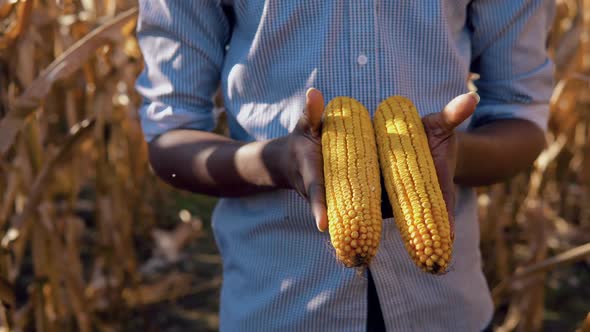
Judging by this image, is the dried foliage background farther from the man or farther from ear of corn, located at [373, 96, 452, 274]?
ear of corn, located at [373, 96, 452, 274]

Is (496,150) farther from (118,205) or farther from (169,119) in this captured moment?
(118,205)

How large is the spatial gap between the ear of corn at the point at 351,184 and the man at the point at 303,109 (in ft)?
0.42

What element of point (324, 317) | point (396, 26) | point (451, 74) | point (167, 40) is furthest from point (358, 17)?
point (324, 317)

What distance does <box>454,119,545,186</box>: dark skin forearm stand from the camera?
1220 millimetres

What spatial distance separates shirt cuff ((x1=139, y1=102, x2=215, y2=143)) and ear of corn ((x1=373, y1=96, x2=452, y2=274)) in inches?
17.1

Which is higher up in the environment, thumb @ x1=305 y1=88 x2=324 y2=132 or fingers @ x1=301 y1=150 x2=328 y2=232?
thumb @ x1=305 y1=88 x2=324 y2=132

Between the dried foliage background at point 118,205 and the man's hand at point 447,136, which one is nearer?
the man's hand at point 447,136

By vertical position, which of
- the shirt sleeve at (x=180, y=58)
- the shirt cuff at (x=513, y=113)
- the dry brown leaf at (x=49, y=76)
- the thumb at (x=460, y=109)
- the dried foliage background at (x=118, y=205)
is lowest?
the dried foliage background at (x=118, y=205)

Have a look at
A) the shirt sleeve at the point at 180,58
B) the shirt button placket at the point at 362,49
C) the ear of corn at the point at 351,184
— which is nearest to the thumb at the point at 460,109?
the ear of corn at the point at 351,184

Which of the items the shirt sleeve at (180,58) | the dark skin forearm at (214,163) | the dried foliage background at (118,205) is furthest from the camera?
the dried foliage background at (118,205)

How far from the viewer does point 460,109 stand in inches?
38.6

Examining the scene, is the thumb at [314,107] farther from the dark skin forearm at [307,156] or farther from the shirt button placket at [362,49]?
the shirt button placket at [362,49]

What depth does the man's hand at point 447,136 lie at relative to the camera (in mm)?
977

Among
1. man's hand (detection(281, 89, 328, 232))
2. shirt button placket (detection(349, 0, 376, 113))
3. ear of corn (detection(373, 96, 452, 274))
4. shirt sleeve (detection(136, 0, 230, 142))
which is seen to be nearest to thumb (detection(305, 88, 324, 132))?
man's hand (detection(281, 89, 328, 232))
